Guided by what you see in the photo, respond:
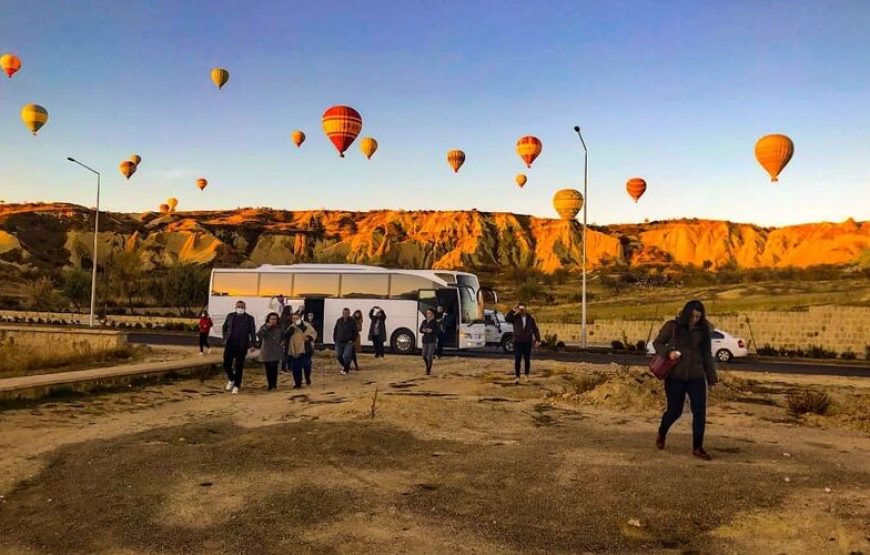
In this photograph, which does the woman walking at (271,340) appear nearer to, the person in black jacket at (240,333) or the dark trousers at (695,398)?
the person in black jacket at (240,333)

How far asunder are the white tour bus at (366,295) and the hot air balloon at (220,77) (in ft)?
98.5

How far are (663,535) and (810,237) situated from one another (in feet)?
518

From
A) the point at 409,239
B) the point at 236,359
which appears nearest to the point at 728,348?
the point at 236,359

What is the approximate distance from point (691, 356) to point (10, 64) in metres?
63.9

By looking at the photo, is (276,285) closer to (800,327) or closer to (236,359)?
(236,359)

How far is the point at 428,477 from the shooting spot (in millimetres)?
7574

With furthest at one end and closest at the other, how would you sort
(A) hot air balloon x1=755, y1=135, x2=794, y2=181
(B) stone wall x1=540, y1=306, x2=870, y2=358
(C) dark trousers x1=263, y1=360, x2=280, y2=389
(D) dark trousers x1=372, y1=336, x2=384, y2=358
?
(A) hot air balloon x1=755, y1=135, x2=794, y2=181
(B) stone wall x1=540, y1=306, x2=870, y2=358
(D) dark trousers x1=372, y1=336, x2=384, y2=358
(C) dark trousers x1=263, y1=360, x2=280, y2=389

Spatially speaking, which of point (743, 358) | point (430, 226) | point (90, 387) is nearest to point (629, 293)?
point (743, 358)

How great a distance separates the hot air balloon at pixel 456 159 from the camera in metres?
61.2

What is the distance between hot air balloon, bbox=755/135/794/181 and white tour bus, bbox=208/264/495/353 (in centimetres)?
2519

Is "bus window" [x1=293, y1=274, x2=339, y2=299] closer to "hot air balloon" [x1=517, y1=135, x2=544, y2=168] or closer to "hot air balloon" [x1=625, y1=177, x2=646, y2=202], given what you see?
"hot air balloon" [x1=517, y1=135, x2=544, y2=168]

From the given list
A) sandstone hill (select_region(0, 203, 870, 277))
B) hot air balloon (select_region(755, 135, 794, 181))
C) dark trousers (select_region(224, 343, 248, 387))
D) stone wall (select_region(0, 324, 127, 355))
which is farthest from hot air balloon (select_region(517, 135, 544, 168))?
sandstone hill (select_region(0, 203, 870, 277))

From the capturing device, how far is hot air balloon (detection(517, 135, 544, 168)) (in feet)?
167

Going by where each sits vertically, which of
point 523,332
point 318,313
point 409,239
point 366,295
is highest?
point 409,239
